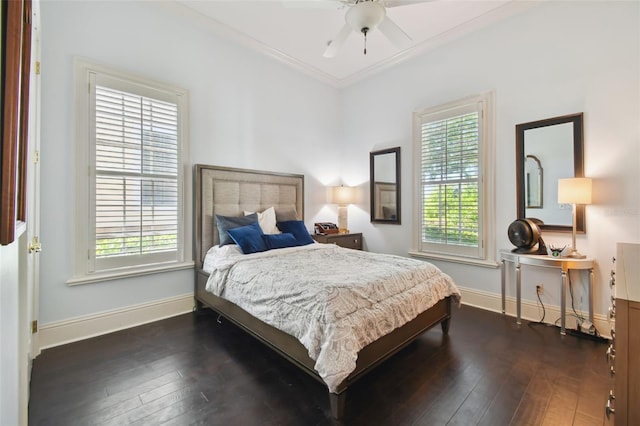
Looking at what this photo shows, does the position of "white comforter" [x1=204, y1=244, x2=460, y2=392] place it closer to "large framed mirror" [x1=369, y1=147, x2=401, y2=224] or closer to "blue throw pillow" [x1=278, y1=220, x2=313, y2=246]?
"blue throw pillow" [x1=278, y1=220, x2=313, y2=246]

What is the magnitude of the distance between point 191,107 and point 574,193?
13.2 feet

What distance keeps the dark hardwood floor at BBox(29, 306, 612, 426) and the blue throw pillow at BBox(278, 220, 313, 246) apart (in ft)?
4.33

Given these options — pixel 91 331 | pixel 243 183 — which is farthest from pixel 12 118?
pixel 243 183

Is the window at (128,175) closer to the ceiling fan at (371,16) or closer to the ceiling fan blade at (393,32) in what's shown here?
the ceiling fan at (371,16)

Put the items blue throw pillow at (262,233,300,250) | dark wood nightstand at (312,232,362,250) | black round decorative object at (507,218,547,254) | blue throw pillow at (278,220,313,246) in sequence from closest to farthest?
black round decorative object at (507,218,547,254), blue throw pillow at (262,233,300,250), blue throw pillow at (278,220,313,246), dark wood nightstand at (312,232,362,250)

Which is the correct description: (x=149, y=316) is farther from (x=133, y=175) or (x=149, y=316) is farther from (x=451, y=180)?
(x=451, y=180)

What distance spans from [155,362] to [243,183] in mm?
2155

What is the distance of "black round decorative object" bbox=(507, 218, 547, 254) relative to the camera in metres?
2.77

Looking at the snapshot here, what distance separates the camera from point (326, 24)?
335 cm

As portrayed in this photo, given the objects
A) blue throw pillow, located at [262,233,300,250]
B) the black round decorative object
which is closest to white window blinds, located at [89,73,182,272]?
blue throw pillow, located at [262,233,300,250]

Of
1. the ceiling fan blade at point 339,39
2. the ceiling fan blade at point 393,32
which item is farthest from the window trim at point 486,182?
the ceiling fan blade at point 339,39

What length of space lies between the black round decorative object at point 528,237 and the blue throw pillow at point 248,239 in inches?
103

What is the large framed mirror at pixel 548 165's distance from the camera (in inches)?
107

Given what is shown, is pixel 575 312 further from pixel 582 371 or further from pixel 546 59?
pixel 546 59
